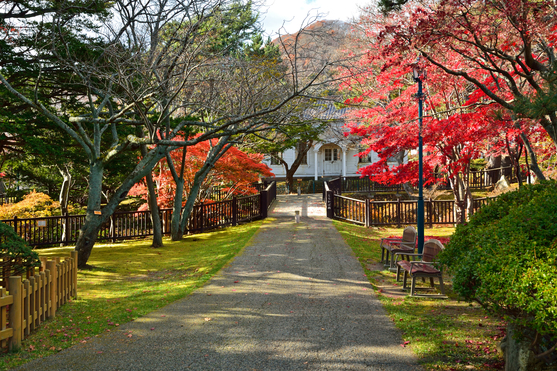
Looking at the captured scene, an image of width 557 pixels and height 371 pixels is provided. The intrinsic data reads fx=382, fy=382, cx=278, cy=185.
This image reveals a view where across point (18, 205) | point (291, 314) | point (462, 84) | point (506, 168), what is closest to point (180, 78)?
point (291, 314)

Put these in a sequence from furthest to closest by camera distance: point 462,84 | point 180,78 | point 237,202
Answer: point 237,202, point 462,84, point 180,78

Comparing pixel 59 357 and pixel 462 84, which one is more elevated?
pixel 462 84

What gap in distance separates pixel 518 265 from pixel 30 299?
633 centimetres

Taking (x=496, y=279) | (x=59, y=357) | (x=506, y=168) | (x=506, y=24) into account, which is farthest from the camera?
(x=506, y=168)

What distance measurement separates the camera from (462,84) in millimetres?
13625

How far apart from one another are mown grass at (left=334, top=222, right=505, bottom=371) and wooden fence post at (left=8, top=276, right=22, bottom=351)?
204 inches

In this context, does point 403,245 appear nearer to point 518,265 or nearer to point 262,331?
point 262,331

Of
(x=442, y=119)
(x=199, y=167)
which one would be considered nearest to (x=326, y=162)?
(x=199, y=167)

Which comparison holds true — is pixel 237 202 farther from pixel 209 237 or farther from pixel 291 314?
pixel 291 314

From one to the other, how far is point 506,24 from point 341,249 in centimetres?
745

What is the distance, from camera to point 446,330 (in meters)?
5.66

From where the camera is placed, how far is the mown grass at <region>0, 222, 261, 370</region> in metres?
5.60

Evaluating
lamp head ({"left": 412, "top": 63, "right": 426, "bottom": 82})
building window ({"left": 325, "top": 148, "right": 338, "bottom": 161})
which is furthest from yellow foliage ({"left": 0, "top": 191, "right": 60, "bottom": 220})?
building window ({"left": 325, "top": 148, "right": 338, "bottom": 161})

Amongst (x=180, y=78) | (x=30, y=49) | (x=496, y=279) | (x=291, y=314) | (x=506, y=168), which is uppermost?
(x=30, y=49)
